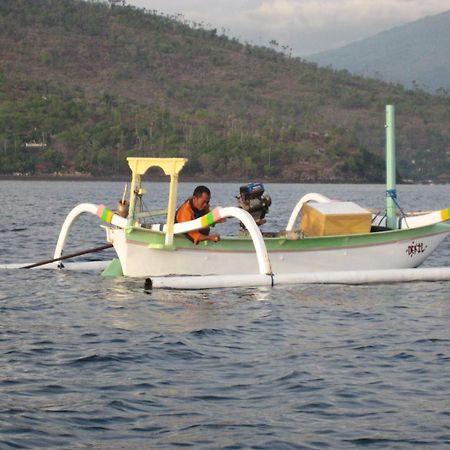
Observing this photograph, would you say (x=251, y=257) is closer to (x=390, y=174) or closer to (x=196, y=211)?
(x=196, y=211)

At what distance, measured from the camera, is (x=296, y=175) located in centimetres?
18850

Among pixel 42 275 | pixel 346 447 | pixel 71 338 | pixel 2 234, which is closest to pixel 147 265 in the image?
pixel 42 275

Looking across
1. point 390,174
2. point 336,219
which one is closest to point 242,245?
point 336,219

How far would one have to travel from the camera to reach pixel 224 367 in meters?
13.0

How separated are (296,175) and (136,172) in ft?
553

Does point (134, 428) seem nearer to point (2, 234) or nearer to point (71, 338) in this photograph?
point (71, 338)

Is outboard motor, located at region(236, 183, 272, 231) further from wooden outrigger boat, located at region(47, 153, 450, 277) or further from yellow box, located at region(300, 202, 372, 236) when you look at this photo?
yellow box, located at region(300, 202, 372, 236)

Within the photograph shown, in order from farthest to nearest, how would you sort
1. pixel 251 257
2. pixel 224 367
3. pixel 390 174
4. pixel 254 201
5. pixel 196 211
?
1. pixel 390 174
2. pixel 254 201
3. pixel 251 257
4. pixel 196 211
5. pixel 224 367

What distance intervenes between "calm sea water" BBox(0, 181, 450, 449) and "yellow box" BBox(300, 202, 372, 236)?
1614mm

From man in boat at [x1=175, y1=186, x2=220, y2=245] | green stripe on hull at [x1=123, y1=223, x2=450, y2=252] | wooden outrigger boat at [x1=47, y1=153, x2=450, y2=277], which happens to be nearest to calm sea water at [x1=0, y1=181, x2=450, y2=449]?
wooden outrigger boat at [x1=47, y1=153, x2=450, y2=277]

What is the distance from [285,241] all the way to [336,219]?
1.26 metres

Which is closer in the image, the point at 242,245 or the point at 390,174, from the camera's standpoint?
the point at 242,245

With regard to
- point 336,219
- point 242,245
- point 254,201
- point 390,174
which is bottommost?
point 242,245

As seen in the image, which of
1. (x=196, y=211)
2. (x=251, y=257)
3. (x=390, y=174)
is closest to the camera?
(x=196, y=211)
